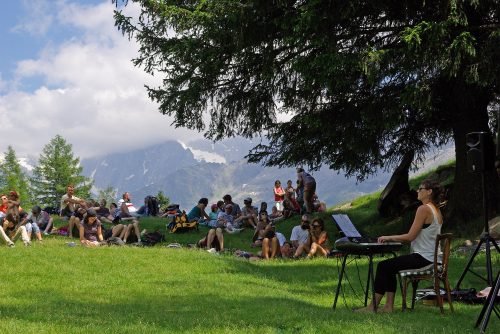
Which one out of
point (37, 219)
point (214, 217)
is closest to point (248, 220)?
point (214, 217)

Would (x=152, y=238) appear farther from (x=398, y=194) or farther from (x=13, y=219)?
(x=398, y=194)

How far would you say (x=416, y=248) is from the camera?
907 cm

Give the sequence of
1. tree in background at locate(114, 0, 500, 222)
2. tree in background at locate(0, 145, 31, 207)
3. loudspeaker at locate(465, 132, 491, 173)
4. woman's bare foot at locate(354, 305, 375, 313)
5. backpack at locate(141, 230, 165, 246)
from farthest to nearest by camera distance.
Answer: tree in background at locate(0, 145, 31, 207) → backpack at locate(141, 230, 165, 246) → tree in background at locate(114, 0, 500, 222) → woman's bare foot at locate(354, 305, 375, 313) → loudspeaker at locate(465, 132, 491, 173)

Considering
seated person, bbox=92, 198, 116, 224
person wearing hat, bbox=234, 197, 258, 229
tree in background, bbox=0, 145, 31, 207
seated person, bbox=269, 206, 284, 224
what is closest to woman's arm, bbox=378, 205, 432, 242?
person wearing hat, bbox=234, 197, 258, 229

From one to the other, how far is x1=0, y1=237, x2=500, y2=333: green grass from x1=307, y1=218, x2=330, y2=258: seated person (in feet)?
3.14

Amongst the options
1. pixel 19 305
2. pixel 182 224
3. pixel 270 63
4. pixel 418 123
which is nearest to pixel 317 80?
pixel 270 63

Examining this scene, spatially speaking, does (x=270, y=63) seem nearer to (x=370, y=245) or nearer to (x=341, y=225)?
(x=341, y=225)

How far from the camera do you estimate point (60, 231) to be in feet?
69.9

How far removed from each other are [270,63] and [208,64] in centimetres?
193

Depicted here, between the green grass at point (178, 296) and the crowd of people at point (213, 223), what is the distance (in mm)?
1025

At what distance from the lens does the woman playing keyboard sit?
8.92 meters

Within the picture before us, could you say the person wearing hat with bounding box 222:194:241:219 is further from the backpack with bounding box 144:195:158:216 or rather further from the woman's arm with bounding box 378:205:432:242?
the woman's arm with bounding box 378:205:432:242

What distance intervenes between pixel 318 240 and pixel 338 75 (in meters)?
4.36

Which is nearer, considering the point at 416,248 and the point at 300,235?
the point at 416,248
